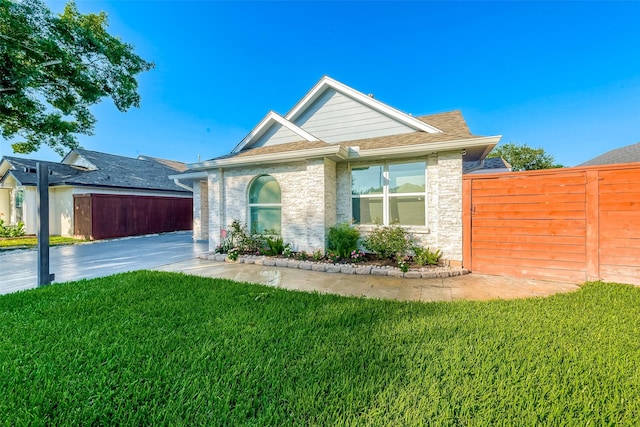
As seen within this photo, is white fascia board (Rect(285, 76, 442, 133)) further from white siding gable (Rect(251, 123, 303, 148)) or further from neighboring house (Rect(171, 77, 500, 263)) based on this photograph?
white siding gable (Rect(251, 123, 303, 148))

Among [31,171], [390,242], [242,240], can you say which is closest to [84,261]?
[242,240]

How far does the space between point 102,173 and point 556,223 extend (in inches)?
779

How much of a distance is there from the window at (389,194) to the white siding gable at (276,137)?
2.76 metres

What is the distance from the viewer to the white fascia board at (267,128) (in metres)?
8.23

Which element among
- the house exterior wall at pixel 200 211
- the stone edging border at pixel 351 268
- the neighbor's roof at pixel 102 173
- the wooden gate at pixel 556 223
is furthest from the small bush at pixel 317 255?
the neighbor's roof at pixel 102 173

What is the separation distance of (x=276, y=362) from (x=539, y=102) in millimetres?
17178

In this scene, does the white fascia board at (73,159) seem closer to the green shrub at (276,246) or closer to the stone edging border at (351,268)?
the stone edging border at (351,268)

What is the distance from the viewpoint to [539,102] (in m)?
12.5

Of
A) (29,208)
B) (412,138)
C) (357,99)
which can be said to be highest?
(357,99)

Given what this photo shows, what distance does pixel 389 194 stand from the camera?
6.89 meters

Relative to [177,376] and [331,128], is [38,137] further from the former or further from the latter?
[177,376]

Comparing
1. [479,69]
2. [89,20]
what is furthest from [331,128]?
[89,20]

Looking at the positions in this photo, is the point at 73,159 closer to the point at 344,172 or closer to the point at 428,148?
the point at 344,172

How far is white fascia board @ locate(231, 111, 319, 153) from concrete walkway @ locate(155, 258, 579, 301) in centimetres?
466
